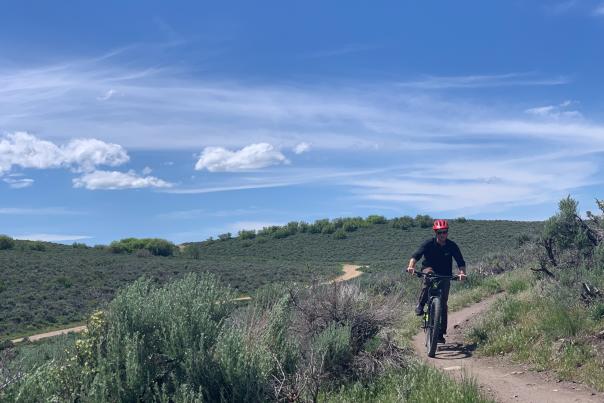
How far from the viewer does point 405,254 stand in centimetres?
6047

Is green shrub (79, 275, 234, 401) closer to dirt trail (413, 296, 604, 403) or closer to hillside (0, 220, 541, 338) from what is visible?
hillside (0, 220, 541, 338)

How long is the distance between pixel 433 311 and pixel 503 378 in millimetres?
1660

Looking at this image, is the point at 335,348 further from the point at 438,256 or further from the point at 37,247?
the point at 37,247

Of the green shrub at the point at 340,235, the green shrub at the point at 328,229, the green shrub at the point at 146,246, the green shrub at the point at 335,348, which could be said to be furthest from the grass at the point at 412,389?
the green shrub at the point at 328,229

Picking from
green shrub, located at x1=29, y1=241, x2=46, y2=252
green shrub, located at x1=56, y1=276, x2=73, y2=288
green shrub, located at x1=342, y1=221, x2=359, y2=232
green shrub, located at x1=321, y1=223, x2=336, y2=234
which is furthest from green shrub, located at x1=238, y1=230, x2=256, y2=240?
green shrub, located at x1=56, y1=276, x2=73, y2=288

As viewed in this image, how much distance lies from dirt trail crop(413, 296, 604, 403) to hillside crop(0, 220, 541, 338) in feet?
7.05

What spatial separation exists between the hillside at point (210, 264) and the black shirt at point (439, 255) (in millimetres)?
1555

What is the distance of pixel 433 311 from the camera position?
8547mm

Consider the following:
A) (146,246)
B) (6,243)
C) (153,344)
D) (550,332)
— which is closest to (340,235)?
(146,246)

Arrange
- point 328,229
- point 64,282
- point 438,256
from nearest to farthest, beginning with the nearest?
point 438,256
point 64,282
point 328,229

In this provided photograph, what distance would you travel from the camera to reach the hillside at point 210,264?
32.5 m

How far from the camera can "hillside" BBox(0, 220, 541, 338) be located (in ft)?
107

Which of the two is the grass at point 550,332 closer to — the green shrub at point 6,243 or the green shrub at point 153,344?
the green shrub at point 153,344

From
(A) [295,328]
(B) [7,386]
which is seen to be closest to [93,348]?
(B) [7,386]
